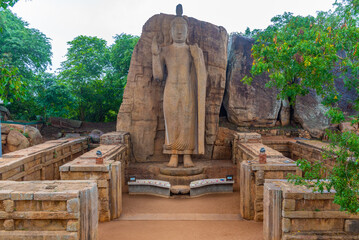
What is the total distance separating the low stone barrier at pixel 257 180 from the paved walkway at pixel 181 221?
0.24 m

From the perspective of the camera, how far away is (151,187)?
811 centimetres

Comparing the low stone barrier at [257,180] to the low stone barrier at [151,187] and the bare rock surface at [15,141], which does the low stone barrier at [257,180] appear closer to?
the low stone barrier at [151,187]

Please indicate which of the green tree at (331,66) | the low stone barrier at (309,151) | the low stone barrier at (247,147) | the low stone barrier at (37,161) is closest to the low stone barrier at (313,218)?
the green tree at (331,66)

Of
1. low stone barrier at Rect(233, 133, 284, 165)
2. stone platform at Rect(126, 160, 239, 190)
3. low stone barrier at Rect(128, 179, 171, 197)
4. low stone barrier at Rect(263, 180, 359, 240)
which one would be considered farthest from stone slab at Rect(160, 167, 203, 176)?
low stone barrier at Rect(263, 180, 359, 240)

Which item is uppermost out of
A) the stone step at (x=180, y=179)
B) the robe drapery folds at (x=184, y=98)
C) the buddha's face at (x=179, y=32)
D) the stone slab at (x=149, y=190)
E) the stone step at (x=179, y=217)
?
the buddha's face at (x=179, y=32)

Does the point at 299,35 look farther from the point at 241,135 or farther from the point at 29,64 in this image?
the point at 29,64

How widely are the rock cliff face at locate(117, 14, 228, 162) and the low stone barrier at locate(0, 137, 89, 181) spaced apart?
6.30 ft

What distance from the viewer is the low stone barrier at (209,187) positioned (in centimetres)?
798

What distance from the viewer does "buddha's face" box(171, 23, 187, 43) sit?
902 centimetres

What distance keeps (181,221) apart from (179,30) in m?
5.74

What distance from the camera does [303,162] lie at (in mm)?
3461

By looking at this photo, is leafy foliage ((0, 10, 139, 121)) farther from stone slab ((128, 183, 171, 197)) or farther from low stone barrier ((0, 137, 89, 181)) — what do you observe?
stone slab ((128, 183, 171, 197))

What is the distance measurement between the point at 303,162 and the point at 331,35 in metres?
1.76

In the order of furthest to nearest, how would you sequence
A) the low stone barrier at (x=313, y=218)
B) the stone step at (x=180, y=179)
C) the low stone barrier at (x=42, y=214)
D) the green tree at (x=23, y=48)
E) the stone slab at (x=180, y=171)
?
the green tree at (x=23, y=48)
the stone slab at (x=180, y=171)
the stone step at (x=180, y=179)
the low stone barrier at (x=313, y=218)
the low stone barrier at (x=42, y=214)
